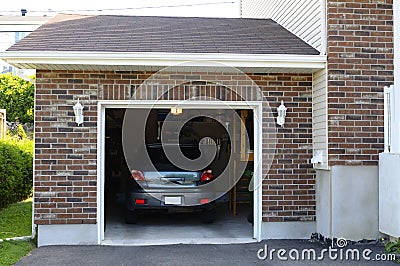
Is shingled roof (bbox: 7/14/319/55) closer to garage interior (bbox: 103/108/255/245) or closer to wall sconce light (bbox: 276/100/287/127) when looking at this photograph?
wall sconce light (bbox: 276/100/287/127)

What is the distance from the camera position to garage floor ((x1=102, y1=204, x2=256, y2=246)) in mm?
7717

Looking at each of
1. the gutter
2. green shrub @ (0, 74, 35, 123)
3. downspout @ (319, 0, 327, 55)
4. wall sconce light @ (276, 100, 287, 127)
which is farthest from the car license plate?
green shrub @ (0, 74, 35, 123)

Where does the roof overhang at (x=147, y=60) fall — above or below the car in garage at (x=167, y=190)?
above

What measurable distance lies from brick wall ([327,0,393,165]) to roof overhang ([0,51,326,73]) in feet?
1.15

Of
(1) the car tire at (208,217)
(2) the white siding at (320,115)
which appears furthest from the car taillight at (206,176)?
(2) the white siding at (320,115)

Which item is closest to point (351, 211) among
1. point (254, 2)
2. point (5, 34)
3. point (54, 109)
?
point (54, 109)

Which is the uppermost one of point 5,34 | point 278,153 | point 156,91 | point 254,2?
point 5,34

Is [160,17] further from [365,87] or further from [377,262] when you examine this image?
[377,262]

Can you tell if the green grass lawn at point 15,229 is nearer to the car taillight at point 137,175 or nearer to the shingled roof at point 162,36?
the car taillight at point 137,175

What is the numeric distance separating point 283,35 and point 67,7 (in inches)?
852

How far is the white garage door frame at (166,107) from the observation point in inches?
297

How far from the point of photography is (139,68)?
24.3 feet

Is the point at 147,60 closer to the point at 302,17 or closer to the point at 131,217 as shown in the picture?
the point at 302,17

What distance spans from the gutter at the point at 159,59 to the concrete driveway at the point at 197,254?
2.64 metres
